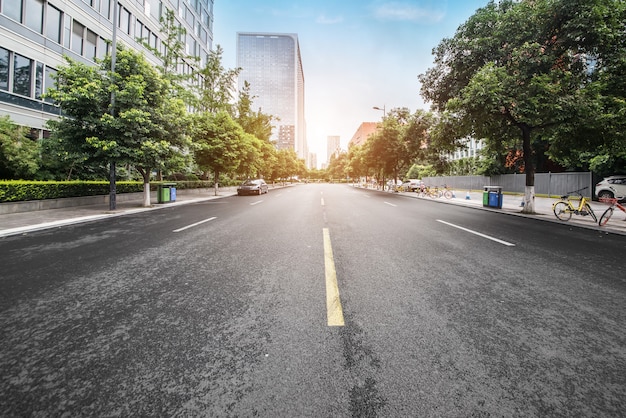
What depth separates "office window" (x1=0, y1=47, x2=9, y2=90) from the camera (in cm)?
1639

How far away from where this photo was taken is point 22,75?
17.5 metres

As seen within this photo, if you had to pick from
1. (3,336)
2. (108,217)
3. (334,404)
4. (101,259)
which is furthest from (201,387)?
(108,217)

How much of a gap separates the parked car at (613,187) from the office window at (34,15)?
38941 millimetres

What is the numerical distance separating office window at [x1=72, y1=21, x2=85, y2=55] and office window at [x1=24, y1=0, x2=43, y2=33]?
87.6 inches

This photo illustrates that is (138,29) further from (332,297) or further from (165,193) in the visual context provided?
(332,297)

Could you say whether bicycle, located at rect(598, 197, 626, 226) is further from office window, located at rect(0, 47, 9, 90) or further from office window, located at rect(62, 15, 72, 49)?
office window, located at rect(62, 15, 72, 49)

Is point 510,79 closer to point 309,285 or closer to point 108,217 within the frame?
point 309,285

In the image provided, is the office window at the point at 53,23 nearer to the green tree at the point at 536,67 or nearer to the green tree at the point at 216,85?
the green tree at the point at 216,85

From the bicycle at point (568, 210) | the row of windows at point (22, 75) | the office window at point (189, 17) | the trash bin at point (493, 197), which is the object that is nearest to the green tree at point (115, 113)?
the row of windows at point (22, 75)

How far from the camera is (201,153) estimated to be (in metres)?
25.3

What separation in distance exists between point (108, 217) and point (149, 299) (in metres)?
9.99

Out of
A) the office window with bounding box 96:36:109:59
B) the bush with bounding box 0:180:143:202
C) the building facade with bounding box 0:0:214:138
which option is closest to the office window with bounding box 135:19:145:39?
the building facade with bounding box 0:0:214:138

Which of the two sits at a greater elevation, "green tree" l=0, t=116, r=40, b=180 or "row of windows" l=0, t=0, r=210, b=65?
"row of windows" l=0, t=0, r=210, b=65

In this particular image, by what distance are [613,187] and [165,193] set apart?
2909 centimetres
